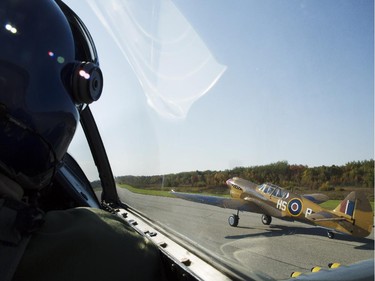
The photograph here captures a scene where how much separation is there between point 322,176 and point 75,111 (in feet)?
2.77

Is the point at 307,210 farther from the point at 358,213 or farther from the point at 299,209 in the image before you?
the point at 358,213

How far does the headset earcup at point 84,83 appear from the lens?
3.12 ft

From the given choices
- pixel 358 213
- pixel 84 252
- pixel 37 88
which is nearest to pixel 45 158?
pixel 37 88

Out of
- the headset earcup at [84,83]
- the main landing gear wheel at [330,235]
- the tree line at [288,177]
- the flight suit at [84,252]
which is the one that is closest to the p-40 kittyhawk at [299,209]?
the main landing gear wheel at [330,235]

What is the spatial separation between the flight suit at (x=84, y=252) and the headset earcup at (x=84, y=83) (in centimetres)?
43

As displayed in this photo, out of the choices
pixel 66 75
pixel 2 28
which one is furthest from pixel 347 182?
pixel 2 28

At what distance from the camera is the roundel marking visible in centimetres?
655

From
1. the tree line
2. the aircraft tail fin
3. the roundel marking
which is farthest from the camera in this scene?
the roundel marking

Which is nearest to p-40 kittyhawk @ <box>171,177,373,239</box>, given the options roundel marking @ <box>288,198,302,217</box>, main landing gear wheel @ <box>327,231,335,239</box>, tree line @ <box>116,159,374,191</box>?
roundel marking @ <box>288,198,302,217</box>

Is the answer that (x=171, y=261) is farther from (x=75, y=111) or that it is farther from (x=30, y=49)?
(x=30, y=49)

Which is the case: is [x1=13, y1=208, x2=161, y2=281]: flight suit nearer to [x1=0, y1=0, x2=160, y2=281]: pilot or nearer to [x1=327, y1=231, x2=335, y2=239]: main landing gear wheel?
[x1=0, y1=0, x2=160, y2=281]: pilot

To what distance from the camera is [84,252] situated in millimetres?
574

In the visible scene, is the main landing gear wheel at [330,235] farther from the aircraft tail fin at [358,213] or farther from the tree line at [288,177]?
the tree line at [288,177]

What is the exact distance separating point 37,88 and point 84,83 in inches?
6.0
